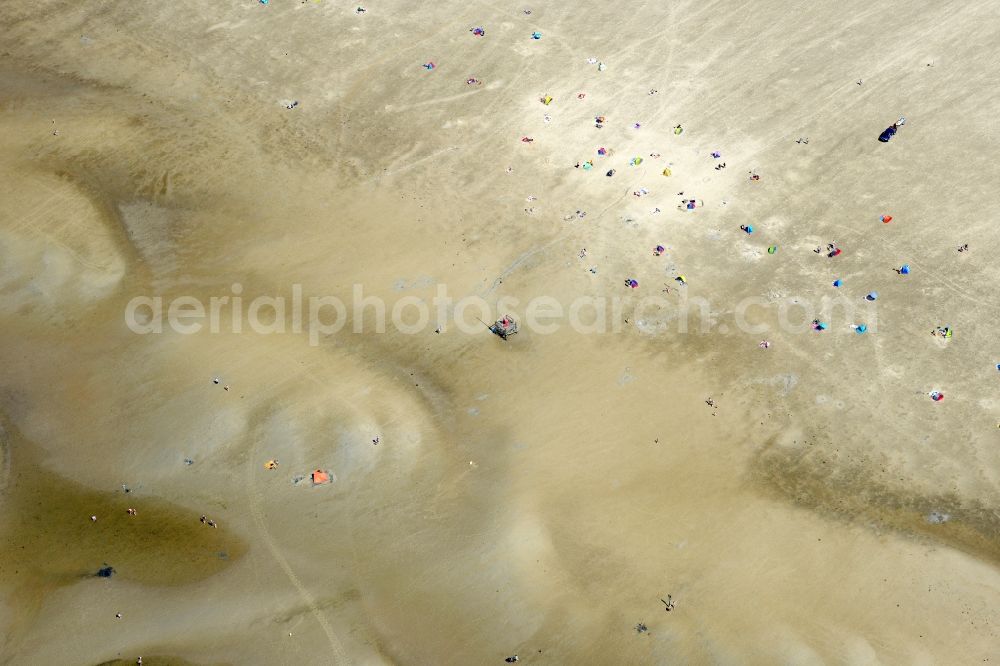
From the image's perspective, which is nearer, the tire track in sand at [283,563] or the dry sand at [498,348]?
the tire track in sand at [283,563]

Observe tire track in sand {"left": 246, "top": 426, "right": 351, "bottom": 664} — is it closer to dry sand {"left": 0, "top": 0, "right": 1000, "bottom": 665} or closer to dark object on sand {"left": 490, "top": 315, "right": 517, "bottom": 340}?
dry sand {"left": 0, "top": 0, "right": 1000, "bottom": 665}

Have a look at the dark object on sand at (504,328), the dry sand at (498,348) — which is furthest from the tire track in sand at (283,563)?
the dark object on sand at (504,328)

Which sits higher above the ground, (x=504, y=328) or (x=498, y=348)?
(x=504, y=328)

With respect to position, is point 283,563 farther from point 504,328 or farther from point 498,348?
point 504,328

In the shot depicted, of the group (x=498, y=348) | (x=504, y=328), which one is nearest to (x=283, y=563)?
(x=498, y=348)

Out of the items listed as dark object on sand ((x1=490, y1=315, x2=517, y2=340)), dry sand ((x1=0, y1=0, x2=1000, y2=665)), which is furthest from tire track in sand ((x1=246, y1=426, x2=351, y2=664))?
dark object on sand ((x1=490, y1=315, x2=517, y2=340))

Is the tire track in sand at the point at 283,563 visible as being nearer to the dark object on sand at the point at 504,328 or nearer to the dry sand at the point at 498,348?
the dry sand at the point at 498,348
